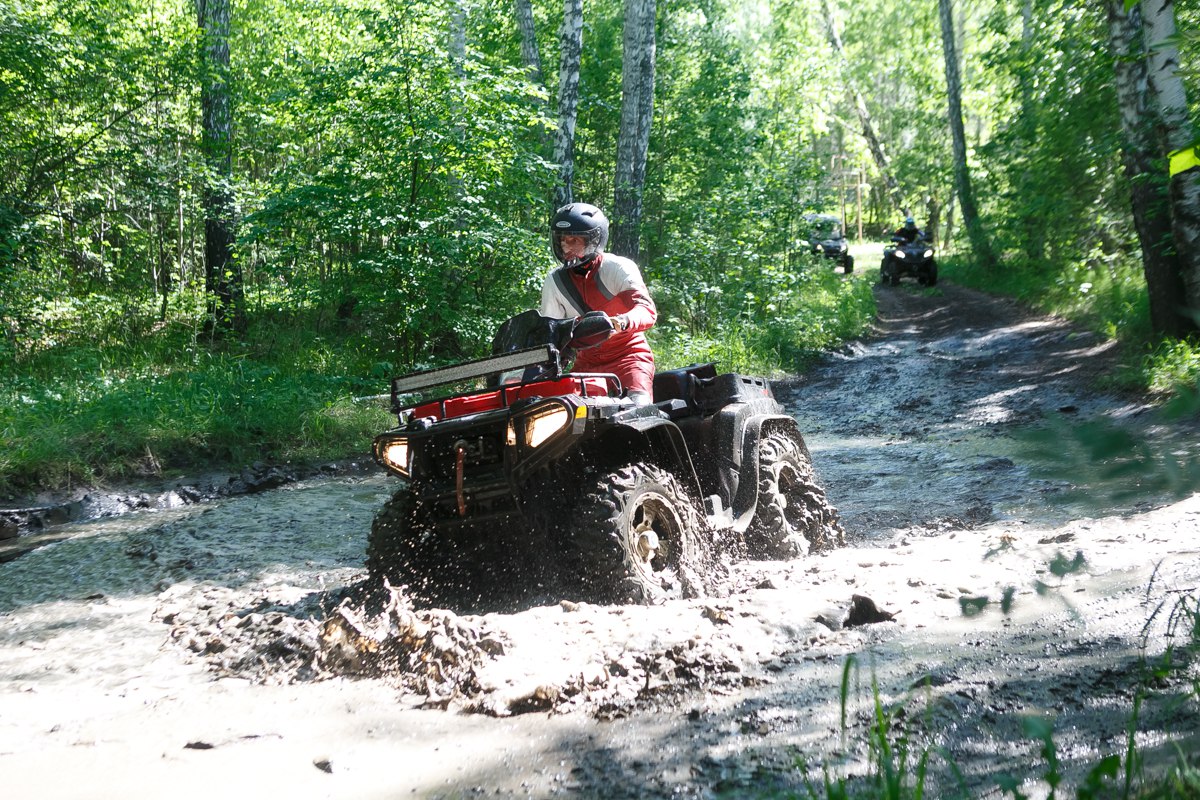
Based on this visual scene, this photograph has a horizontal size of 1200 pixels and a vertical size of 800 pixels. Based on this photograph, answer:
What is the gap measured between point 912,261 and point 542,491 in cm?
2559

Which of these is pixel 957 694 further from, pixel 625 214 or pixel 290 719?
pixel 625 214

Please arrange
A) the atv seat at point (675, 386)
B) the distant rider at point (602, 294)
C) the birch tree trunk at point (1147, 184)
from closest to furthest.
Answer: the distant rider at point (602, 294), the atv seat at point (675, 386), the birch tree trunk at point (1147, 184)

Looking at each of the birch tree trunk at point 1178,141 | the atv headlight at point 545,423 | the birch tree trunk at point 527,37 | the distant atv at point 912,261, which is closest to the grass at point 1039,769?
the atv headlight at point 545,423

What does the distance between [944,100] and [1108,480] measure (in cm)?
4220

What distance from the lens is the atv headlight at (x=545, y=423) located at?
15.2 ft

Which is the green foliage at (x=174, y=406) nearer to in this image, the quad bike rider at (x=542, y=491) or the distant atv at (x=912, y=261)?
the quad bike rider at (x=542, y=491)

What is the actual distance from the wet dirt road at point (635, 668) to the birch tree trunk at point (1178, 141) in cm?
527

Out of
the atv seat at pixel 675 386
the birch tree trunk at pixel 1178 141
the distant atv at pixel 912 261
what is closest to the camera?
the atv seat at pixel 675 386

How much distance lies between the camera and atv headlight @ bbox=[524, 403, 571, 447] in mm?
4621

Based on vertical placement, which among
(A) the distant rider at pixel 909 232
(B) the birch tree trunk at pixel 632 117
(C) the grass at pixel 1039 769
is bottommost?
(C) the grass at pixel 1039 769

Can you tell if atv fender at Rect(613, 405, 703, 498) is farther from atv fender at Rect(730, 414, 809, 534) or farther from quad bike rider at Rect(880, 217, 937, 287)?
quad bike rider at Rect(880, 217, 937, 287)

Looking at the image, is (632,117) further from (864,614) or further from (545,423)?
(864,614)

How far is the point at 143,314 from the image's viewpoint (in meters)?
15.2

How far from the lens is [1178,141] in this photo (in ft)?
32.7
